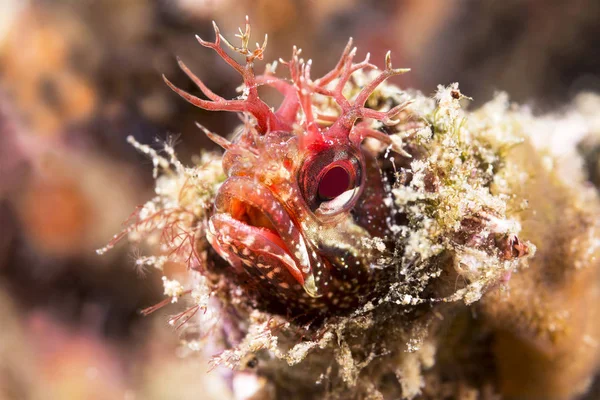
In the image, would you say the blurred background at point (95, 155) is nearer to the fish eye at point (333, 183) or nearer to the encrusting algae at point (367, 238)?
the encrusting algae at point (367, 238)

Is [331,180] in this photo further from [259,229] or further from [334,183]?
[259,229]

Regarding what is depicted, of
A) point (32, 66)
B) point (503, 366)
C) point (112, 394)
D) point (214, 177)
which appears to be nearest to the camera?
point (214, 177)

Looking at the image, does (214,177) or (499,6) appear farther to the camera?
(499,6)

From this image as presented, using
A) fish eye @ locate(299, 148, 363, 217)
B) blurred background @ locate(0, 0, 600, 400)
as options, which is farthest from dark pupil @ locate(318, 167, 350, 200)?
blurred background @ locate(0, 0, 600, 400)

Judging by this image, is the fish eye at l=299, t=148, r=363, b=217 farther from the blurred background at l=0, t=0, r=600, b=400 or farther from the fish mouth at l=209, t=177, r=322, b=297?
the blurred background at l=0, t=0, r=600, b=400

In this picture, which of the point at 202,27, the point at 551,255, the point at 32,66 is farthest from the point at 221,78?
the point at 551,255

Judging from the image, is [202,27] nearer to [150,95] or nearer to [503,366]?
[150,95]

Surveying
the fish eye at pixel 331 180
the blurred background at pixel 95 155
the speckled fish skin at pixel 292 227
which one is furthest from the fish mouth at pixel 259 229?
the blurred background at pixel 95 155
